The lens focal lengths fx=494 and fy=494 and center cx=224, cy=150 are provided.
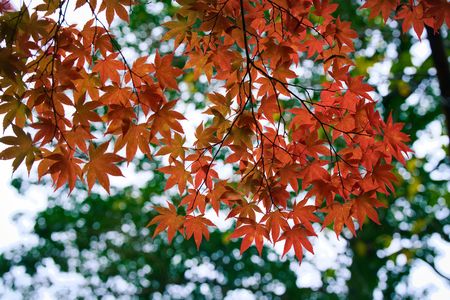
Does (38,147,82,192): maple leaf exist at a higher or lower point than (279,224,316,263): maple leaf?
higher

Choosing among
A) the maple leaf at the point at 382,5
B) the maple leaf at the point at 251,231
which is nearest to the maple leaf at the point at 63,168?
the maple leaf at the point at 251,231

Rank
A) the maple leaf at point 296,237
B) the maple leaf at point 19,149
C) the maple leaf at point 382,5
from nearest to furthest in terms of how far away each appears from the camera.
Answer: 1. the maple leaf at point 19,149
2. the maple leaf at point 382,5
3. the maple leaf at point 296,237

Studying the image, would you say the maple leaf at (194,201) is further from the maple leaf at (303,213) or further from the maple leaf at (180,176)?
the maple leaf at (303,213)

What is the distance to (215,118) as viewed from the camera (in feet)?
4.52

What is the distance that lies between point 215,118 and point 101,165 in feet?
1.13

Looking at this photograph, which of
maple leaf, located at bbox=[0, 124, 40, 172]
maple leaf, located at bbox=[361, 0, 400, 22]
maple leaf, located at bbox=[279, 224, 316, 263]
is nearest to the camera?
maple leaf, located at bbox=[0, 124, 40, 172]

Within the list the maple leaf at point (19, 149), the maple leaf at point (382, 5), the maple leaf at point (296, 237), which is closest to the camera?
the maple leaf at point (19, 149)

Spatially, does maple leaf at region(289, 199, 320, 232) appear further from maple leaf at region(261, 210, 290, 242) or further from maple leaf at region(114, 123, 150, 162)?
maple leaf at region(114, 123, 150, 162)

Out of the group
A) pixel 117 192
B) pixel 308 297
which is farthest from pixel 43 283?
pixel 308 297

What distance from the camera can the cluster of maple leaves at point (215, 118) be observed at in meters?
1.23

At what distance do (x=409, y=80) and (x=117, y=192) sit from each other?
3828mm

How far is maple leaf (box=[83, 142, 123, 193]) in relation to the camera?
120cm

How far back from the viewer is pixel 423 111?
5.35 meters

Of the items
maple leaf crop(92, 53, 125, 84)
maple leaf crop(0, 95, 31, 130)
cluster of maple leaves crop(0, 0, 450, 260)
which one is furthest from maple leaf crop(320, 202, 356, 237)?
maple leaf crop(0, 95, 31, 130)
